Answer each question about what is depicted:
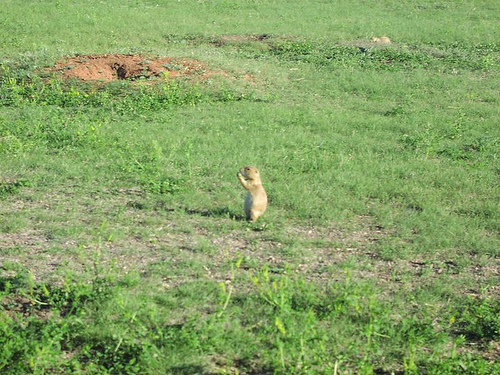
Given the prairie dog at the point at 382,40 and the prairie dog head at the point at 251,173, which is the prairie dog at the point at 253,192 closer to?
the prairie dog head at the point at 251,173

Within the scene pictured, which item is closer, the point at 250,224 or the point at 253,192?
the point at 253,192

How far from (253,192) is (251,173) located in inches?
7.2

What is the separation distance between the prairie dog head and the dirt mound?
18.4ft

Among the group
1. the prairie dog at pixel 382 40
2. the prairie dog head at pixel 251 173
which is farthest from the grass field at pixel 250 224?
the prairie dog at pixel 382 40

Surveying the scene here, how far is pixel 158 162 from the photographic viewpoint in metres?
7.39

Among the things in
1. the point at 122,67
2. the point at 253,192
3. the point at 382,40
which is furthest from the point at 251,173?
the point at 382,40

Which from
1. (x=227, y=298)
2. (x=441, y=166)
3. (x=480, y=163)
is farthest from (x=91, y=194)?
(x=480, y=163)

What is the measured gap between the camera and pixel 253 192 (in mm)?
5898

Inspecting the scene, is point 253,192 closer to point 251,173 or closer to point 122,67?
point 251,173

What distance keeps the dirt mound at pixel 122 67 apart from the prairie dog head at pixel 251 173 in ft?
18.4

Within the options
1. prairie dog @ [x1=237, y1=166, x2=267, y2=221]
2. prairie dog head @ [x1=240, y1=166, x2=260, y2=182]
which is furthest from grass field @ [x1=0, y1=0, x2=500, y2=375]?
prairie dog head @ [x1=240, y1=166, x2=260, y2=182]

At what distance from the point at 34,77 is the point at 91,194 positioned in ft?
16.0

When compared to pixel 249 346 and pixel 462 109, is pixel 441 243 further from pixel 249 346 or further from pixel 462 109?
pixel 462 109

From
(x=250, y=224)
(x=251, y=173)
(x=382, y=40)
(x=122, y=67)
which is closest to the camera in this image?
(x=251, y=173)
